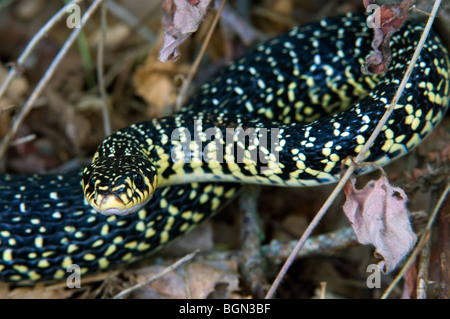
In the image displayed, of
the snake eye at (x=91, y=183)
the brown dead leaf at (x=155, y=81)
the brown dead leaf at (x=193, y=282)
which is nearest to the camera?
the snake eye at (x=91, y=183)

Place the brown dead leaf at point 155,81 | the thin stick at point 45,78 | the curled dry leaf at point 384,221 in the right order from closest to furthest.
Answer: the curled dry leaf at point 384,221 → the thin stick at point 45,78 → the brown dead leaf at point 155,81

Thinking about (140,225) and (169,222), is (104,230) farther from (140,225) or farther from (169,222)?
(169,222)

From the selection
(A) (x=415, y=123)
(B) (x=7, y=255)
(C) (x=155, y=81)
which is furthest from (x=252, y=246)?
(C) (x=155, y=81)

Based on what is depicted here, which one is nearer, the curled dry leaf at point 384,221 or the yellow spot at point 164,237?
the curled dry leaf at point 384,221

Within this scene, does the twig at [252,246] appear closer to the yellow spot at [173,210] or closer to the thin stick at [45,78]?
the yellow spot at [173,210]

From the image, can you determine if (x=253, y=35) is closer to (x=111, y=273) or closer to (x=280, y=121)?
(x=280, y=121)

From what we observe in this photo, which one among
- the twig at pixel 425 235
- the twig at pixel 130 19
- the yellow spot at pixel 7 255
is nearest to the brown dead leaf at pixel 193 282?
the yellow spot at pixel 7 255

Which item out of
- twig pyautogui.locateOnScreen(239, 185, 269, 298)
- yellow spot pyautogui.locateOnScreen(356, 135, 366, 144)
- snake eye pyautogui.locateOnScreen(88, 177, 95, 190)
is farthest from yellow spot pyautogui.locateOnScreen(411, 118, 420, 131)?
snake eye pyautogui.locateOnScreen(88, 177, 95, 190)
